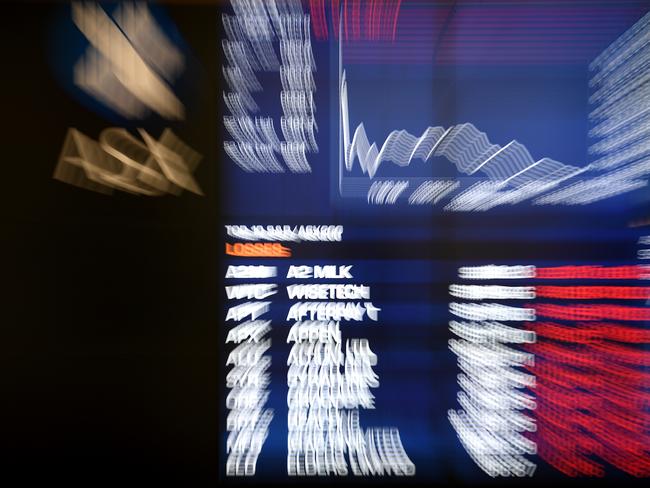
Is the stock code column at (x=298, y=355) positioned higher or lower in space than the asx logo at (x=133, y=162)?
lower

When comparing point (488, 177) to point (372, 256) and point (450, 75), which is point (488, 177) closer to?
point (450, 75)

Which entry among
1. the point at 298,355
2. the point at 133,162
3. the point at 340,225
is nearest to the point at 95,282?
the point at 133,162

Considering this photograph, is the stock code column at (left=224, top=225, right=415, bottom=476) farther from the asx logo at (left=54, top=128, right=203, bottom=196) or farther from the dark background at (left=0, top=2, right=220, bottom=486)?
the asx logo at (left=54, top=128, right=203, bottom=196)

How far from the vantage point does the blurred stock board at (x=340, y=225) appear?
3.93ft

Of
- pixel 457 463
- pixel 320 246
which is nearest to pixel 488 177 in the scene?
pixel 320 246

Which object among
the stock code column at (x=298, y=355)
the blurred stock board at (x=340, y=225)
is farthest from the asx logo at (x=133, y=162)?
the stock code column at (x=298, y=355)

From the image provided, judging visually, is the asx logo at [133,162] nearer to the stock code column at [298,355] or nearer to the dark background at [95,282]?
the dark background at [95,282]

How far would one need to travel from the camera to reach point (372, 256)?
1.21 meters

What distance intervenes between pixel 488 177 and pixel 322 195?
62 cm

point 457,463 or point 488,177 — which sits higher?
point 488,177

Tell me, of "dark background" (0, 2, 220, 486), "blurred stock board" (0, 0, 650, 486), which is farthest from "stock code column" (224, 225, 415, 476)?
"dark background" (0, 2, 220, 486)

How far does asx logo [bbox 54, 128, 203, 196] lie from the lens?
120 cm

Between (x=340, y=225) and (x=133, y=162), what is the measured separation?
802 mm

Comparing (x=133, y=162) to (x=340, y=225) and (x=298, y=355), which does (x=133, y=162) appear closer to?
(x=340, y=225)
